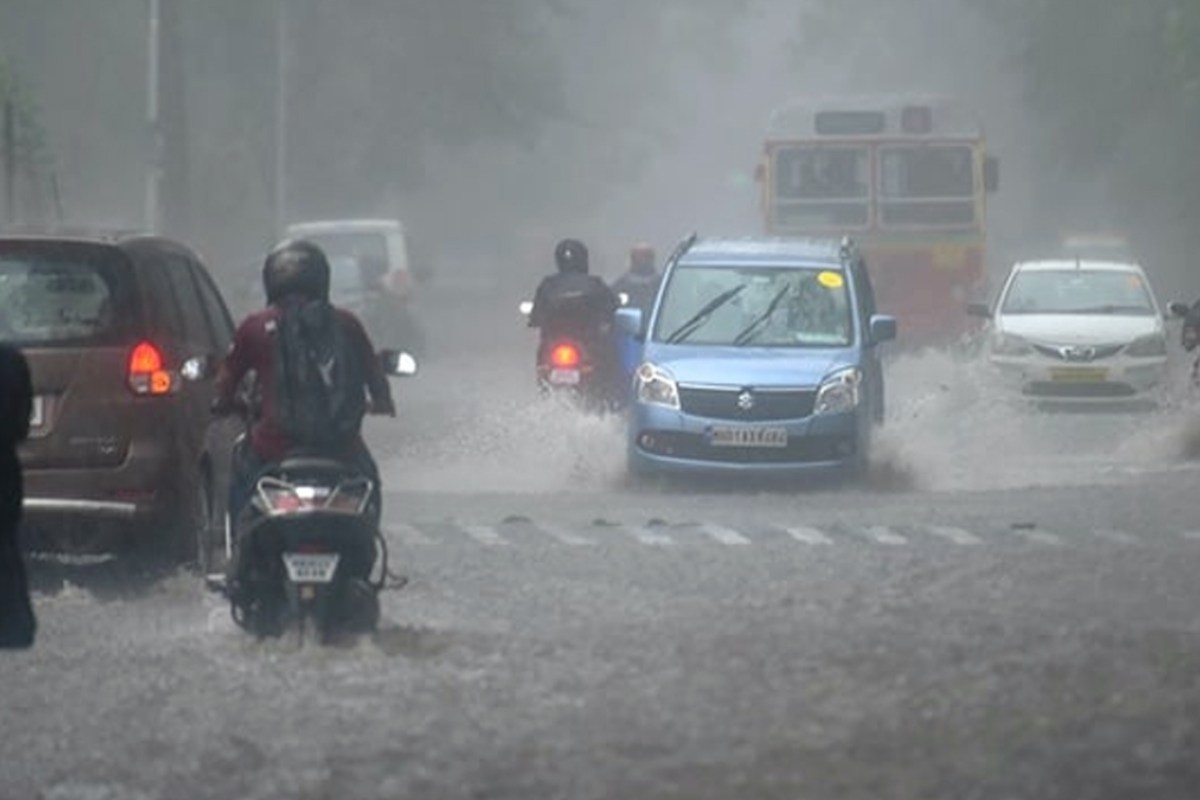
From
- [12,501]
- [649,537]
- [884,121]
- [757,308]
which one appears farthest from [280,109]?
[12,501]

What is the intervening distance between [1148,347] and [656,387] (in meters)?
11.8

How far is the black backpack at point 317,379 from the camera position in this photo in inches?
563

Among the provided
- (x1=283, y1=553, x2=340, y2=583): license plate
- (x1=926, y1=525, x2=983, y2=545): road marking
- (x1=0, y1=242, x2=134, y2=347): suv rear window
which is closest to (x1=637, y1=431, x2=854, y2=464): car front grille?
(x1=926, y1=525, x2=983, y2=545): road marking

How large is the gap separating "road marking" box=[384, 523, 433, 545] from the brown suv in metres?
2.25

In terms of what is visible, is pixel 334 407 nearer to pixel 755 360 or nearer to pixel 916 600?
pixel 916 600

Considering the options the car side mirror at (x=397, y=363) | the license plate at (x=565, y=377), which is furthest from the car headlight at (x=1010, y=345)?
the car side mirror at (x=397, y=363)

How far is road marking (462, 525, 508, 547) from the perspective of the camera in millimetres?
19688

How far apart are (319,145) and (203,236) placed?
8531 millimetres

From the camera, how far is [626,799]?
422 inches

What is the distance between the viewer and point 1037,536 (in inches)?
787

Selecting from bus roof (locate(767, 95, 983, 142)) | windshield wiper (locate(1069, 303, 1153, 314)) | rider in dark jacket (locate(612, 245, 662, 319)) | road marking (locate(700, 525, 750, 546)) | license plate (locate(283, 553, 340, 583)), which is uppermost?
bus roof (locate(767, 95, 983, 142))

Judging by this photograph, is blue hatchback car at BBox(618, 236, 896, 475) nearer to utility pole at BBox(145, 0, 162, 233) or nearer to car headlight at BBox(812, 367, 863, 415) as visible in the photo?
car headlight at BBox(812, 367, 863, 415)

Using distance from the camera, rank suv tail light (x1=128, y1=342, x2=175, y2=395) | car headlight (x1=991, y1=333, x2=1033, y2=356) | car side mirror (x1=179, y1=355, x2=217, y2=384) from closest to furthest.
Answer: car side mirror (x1=179, y1=355, x2=217, y2=384) → suv tail light (x1=128, y1=342, x2=175, y2=395) → car headlight (x1=991, y1=333, x2=1033, y2=356)

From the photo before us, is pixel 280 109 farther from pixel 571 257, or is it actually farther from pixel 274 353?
pixel 274 353
